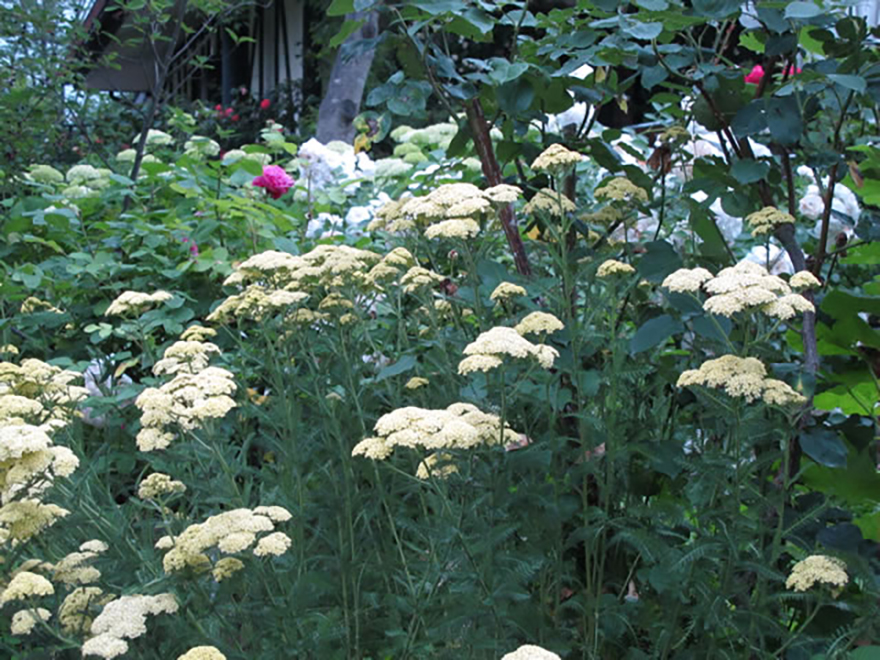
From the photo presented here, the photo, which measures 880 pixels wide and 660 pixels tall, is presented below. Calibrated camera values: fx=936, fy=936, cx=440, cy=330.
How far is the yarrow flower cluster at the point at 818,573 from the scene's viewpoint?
1431mm

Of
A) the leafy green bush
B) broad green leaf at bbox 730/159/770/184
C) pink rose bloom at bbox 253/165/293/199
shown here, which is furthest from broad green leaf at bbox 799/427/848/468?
pink rose bloom at bbox 253/165/293/199

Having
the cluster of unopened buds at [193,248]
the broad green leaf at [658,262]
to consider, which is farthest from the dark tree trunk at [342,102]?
the broad green leaf at [658,262]

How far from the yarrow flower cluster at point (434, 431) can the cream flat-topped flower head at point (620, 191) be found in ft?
2.21

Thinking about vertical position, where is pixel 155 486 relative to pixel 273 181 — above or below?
below

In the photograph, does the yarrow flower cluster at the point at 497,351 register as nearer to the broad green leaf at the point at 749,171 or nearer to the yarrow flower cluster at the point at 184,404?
the yarrow flower cluster at the point at 184,404

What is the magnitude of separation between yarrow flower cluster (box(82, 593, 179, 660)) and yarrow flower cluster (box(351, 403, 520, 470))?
0.37m

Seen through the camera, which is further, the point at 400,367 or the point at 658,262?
the point at 658,262

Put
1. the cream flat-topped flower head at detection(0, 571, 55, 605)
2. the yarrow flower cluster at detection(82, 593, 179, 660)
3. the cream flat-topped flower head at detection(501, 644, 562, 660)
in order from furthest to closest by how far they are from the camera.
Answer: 1. the cream flat-topped flower head at detection(0, 571, 55, 605)
2. the yarrow flower cluster at detection(82, 593, 179, 660)
3. the cream flat-topped flower head at detection(501, 644, 562, 660)

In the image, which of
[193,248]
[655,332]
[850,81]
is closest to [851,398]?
[655,332]

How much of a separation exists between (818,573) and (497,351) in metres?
0.60

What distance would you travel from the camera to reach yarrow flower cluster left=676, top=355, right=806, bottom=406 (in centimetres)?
143

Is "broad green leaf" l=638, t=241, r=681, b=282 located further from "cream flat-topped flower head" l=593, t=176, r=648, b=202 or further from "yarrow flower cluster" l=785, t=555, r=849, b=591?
"yarrow flower cluster" l=785, t=555, r=849, b=591

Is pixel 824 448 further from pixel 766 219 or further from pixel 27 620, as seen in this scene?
pixel 27 620

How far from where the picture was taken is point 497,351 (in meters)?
1.53
